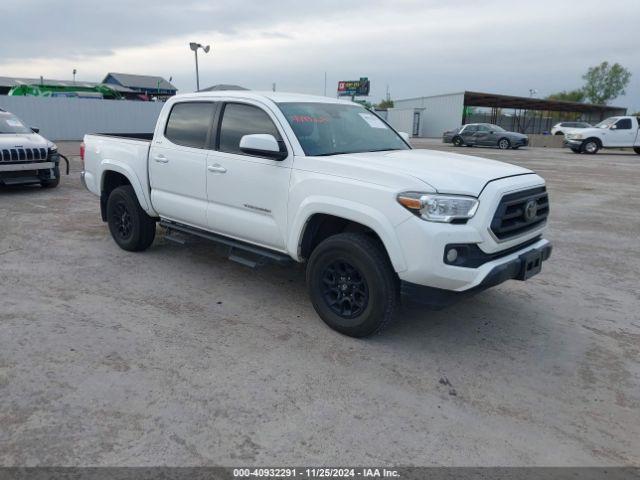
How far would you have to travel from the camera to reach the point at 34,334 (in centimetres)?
394

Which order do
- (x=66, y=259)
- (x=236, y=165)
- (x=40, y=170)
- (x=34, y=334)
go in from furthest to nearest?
(x=40, y=170) → (x=66, y=259) → (x=236, y=165) → (x=34, y=334)

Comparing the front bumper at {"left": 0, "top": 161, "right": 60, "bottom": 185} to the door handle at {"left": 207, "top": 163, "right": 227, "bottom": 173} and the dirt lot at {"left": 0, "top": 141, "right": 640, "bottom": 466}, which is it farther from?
the door handle at {"left": 207, "top": 163, "right": 227, "bottom": 173}

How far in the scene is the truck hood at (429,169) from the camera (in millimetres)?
3623

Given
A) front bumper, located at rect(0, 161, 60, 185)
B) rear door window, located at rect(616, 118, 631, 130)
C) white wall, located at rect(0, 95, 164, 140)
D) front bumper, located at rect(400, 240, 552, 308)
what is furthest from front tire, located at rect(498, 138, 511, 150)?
front bumper, located at rect(400, 240, 552, 308)

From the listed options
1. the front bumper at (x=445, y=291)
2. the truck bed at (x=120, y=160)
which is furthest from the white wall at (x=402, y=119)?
the front bumper at (x=445, y=291)

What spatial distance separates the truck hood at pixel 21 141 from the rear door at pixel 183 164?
558 centimetres

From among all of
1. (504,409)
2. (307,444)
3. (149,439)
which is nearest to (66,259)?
(149,439)

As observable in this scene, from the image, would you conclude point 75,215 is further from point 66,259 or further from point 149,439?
point 149,439

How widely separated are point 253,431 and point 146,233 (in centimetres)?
380

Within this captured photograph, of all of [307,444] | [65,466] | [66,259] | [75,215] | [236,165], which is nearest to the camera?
[65,466]

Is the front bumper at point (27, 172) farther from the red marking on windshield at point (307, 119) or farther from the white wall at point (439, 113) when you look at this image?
the white wall at point (439, 113)

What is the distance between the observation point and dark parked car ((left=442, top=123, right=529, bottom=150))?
28969 mm

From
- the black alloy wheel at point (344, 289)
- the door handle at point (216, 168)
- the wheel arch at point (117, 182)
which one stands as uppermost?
the door handle at point (216, 168)

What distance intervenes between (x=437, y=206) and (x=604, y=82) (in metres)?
91.2
